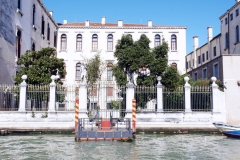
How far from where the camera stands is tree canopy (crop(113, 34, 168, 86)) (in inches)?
761

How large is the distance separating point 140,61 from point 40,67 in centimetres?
621

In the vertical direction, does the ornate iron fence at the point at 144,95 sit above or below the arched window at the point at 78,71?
below

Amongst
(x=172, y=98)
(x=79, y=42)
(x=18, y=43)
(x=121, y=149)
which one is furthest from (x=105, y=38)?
(x=121, y=149)

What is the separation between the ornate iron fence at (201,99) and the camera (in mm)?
17547

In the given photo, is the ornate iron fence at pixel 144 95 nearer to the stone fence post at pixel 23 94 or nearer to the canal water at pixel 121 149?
the canal water at pixel 121 149

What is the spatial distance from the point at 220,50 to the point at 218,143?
71.0 ft

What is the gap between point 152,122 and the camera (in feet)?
53.9

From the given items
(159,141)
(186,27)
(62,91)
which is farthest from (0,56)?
(186,27)

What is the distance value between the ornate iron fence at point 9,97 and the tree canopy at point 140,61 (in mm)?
6162

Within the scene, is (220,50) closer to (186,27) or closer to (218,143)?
(186,27)

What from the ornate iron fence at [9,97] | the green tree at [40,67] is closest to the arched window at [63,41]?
the green tree at [40,67]

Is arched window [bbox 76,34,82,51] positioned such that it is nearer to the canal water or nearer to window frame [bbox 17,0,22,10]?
window frame [bbox 17,0,22,10]

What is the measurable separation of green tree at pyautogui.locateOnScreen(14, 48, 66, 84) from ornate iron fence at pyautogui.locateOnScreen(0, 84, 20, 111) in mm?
886

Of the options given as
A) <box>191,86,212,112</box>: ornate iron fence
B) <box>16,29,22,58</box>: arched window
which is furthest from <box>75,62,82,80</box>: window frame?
<box>191,86,212,112</box>: ornate iron fence
